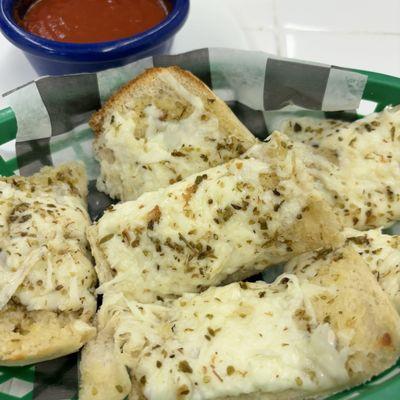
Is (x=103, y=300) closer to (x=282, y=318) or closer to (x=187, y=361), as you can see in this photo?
(x=187, y=361)

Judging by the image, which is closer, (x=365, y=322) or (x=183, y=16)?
(x=365, y=322)

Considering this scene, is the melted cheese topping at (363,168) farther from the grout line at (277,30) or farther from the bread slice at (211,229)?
the grout line at (277,30)

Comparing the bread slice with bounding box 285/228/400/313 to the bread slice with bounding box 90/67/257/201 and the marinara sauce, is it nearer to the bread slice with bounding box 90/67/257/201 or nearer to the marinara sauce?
the bread slice with bounding box 90/67/257/201

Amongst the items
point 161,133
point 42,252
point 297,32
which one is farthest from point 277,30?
point 42,252

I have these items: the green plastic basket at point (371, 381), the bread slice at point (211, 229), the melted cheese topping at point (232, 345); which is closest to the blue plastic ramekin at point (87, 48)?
the green plastic basket at point (371, 381)

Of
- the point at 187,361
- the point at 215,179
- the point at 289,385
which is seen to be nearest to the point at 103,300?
the point at 187,361

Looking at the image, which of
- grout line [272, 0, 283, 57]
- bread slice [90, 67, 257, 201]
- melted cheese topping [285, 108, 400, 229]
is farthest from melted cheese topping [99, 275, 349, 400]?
grout line [272, 0, 283, 57]

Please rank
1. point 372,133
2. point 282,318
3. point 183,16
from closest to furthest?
1. point 282,318
2. point 372,133
3. point 183,16
